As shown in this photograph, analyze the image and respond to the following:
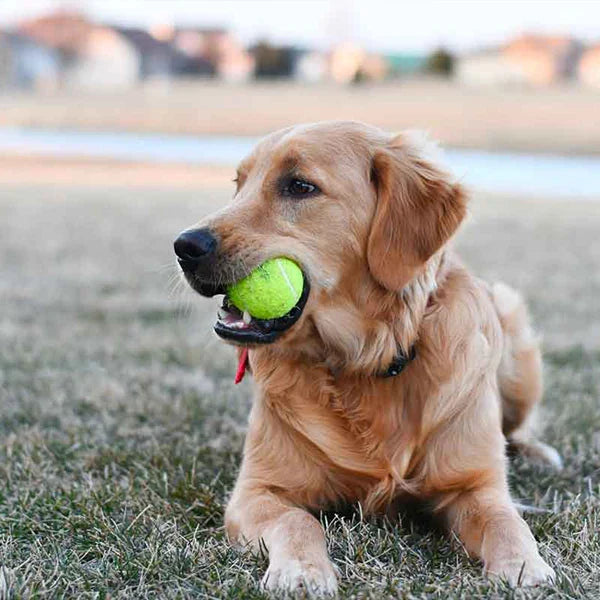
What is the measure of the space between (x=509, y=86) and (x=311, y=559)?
112ft

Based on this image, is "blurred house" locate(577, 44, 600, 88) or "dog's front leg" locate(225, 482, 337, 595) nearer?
"dog's front leg" locate(225, 482, 337, 595)

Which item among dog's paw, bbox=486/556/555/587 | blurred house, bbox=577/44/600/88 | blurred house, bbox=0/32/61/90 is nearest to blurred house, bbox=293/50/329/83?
blurred house, bbox=577/44/600/88

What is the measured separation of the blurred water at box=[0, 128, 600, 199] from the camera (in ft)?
59.8

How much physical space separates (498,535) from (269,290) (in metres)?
1.03

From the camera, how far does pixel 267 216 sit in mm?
2975

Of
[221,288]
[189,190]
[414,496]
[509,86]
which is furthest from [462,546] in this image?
[509,86]

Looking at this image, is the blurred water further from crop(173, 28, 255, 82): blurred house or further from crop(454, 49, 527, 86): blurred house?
crop(173, 28, 255, 82): blurred house

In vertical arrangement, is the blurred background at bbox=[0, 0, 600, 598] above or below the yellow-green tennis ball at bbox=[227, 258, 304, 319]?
below

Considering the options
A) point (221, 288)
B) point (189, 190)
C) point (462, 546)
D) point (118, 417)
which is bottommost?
point (189, 190)

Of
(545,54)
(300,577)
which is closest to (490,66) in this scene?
(545,54)

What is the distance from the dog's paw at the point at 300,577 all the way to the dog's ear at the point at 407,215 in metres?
0.96

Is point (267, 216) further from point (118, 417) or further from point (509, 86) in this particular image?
point (509, 86)

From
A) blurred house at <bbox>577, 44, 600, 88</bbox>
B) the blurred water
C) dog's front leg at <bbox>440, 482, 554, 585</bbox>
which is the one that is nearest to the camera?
dog's front leg at <bbox>440, 482, 554, 585</bbox>

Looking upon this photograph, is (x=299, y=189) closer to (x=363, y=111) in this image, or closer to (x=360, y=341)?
(x=360, y=341)
